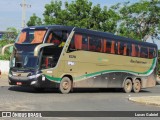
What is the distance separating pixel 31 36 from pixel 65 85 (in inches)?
130

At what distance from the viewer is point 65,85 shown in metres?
24.4

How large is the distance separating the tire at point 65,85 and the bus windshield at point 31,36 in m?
2.73

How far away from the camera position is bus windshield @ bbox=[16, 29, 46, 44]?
23141 mm

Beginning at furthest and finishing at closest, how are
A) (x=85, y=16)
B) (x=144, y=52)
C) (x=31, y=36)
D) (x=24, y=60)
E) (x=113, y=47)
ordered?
(x=85, y=16), (x=144, y=52), (x=113, y=47), (x=31, y=36), (x=24, y=60)

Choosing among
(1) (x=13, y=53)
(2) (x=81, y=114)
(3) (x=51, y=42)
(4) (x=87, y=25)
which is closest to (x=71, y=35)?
(3) (x=51, y=42)

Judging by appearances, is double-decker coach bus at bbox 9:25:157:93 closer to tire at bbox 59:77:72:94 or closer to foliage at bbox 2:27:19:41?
tire at bbox 59:77:72:94

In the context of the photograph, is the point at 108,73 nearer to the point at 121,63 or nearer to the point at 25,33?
the point at 121,63

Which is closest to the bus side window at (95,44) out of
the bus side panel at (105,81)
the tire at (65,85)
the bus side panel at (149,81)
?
the bus side panel at (105,81)

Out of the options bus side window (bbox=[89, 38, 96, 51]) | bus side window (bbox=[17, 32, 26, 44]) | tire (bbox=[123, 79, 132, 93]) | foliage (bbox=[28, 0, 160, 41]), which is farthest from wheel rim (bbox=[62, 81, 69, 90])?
foliage (bbox=[28, 0, 160, 41])

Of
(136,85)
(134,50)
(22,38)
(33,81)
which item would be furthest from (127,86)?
(22,38)

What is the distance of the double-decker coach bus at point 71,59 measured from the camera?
23.0 meters

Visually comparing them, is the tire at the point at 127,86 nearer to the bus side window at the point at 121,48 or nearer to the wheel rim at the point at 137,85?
the wheel rim at the point at 137,85

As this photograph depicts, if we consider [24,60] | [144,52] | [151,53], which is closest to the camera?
[24,60]

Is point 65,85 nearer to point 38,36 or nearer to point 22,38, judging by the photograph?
point 38,36
